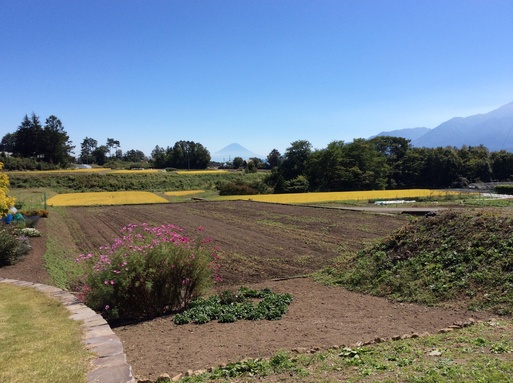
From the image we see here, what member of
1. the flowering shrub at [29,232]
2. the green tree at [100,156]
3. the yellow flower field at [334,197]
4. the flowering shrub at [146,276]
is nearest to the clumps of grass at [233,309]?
the flowering shrub at [146,276]

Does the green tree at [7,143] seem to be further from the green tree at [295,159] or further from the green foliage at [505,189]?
the green foliage at [505,189]

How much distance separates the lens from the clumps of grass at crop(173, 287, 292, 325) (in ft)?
23.9

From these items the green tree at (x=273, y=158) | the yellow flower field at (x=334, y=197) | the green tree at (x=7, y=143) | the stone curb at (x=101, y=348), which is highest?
the green tree at (x=7, y=143)

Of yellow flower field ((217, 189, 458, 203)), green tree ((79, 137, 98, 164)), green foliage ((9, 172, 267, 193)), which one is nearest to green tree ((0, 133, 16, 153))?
green tree ((79, 137, 98, 164))

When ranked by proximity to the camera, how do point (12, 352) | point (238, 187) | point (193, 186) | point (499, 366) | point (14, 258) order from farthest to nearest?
point (193, 186) < point (238, 187) < point (14, 258) < point (12, 352) < point (499, 366)

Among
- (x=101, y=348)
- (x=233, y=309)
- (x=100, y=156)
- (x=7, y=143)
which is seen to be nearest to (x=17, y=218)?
(x=233, y=309)

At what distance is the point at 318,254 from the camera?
15.2 metres

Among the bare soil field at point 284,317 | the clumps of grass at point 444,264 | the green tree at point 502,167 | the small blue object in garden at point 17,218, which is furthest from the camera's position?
the green tree at point 502,167

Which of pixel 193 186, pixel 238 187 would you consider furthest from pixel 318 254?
pixel 193 186

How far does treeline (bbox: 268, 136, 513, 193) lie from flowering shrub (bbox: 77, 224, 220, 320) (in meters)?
56.3

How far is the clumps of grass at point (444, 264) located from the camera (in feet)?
26.4

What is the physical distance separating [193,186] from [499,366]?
64043mm

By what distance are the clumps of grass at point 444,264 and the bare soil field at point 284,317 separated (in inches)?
23.5

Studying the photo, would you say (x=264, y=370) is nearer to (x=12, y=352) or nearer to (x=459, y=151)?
(x=12, y=352)
